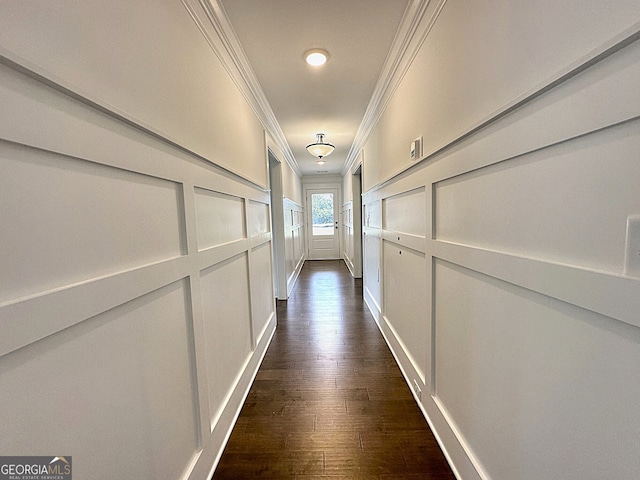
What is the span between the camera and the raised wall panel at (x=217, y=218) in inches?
50.0

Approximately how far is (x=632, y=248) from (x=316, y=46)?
1889 millimetres

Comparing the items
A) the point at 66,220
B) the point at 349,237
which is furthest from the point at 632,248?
the point at 349,237

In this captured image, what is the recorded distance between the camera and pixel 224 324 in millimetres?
1535

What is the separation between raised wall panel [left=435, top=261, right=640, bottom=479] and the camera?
0.58 metres

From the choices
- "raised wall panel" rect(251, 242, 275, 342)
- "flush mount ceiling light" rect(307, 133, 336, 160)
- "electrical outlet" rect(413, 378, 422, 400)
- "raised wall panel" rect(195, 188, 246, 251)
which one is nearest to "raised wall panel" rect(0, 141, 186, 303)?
"raised wall panel" rect(195, 188, 246, 251)

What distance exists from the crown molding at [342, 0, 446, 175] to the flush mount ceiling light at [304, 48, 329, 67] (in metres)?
0.45

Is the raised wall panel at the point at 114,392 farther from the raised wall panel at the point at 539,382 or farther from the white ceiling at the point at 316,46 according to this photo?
the white ceiling at the point at 316,46

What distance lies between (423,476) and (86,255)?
1.61 m

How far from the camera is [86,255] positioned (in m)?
0.67

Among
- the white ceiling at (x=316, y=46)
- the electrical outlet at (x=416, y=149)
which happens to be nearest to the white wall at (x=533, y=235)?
the electrical outlet at (x=416, y=149)

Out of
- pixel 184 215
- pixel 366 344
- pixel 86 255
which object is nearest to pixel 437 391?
pixel 366 344

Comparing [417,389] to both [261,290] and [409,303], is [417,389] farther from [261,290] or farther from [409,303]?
[261,290]

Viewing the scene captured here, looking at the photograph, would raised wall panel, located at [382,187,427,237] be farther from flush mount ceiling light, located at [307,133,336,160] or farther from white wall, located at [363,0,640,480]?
flush mount ceiling light, located at [307,133,336,160]

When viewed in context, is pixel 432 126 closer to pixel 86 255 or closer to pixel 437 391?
pixel 437 391
